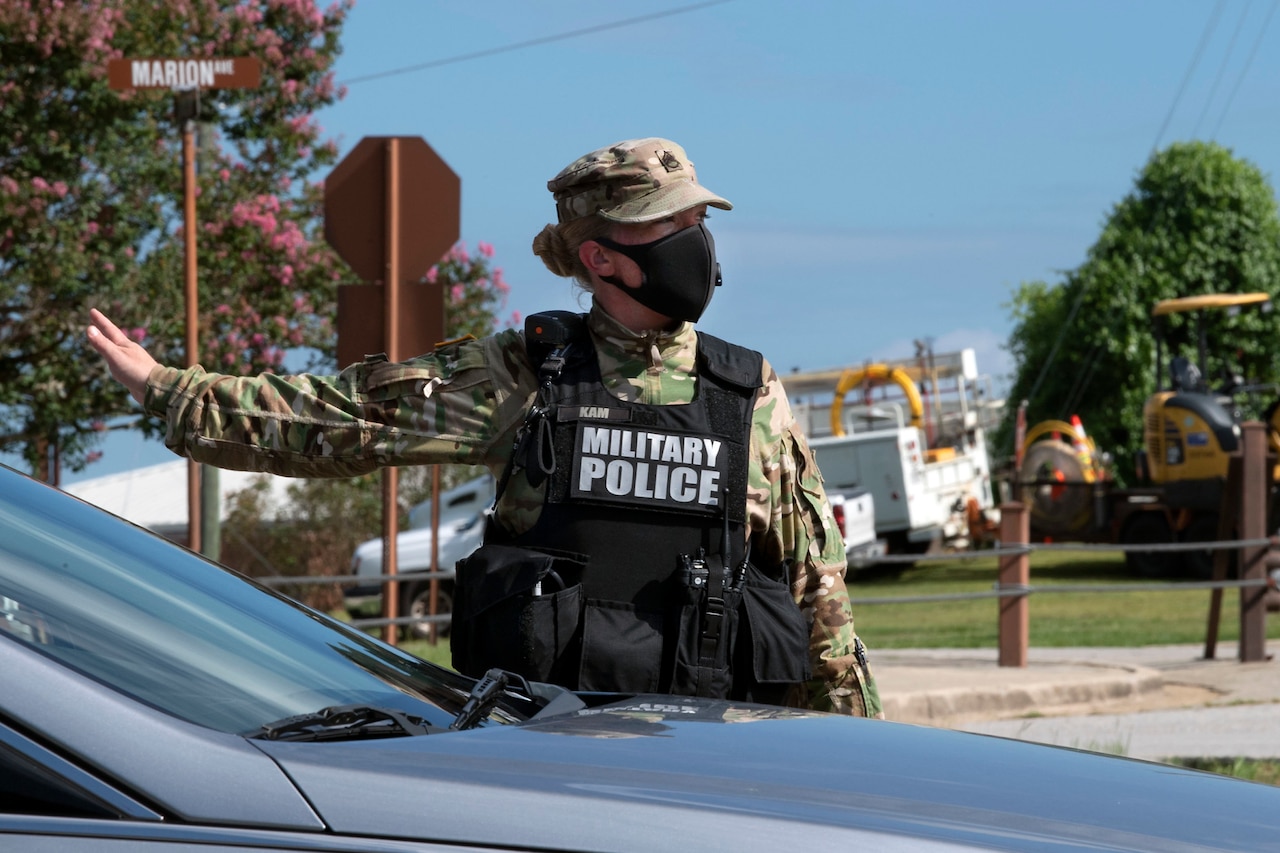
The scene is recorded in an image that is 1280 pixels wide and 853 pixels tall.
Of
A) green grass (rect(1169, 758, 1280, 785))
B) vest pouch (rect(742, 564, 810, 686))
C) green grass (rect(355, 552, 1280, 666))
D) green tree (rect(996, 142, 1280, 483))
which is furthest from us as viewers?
green tree (rect(996, 142, 1280, 483))

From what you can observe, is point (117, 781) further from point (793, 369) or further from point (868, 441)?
point (793, 369)

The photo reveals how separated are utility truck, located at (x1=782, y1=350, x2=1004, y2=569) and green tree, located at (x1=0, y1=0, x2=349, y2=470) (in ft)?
31.0

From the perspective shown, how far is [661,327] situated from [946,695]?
5423 millimetres

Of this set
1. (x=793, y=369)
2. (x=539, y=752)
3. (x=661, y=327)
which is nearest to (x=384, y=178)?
(x=661, y=327)

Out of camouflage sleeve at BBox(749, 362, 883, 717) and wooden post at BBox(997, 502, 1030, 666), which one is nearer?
camouflage sleeve at BBox(749, 362, 883, 717)

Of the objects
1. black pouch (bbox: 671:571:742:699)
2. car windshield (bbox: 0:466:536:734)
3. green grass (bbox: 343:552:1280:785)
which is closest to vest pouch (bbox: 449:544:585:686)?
black pouch (bbox: 671:571:742:699)

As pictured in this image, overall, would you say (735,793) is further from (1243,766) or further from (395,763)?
(1243,766)

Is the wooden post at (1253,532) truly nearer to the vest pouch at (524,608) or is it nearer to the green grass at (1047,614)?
the green grass at (1047,614)

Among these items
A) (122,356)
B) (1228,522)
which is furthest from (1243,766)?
(1228,522)

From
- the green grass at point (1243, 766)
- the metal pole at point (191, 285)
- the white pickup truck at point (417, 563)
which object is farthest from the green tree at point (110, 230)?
the green grass at point (1243, 766)

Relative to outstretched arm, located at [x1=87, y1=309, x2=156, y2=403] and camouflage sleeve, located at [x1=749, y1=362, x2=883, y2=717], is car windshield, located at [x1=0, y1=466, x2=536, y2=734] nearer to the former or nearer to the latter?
outstretched arm, located at [x1=87, y1=309, x2=156, y2=403]

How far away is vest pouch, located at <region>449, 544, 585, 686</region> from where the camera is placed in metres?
Result: 2.85

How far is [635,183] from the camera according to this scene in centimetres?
304

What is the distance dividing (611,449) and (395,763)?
4.31 feet
